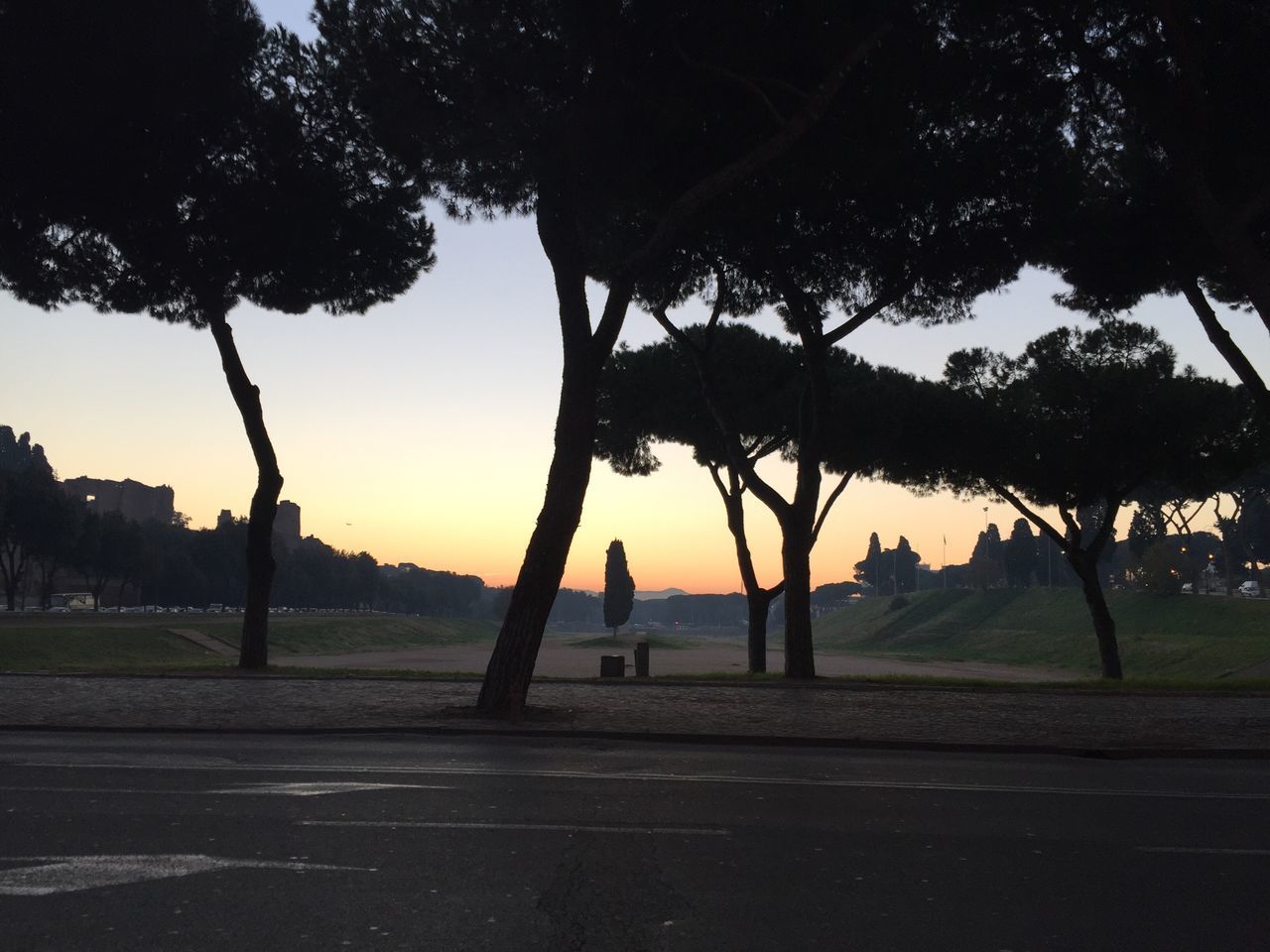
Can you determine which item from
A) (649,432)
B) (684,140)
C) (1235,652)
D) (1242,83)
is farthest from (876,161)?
(1235,652)

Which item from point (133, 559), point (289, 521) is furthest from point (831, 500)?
point (289, 521)

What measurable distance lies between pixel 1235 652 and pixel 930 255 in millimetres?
41019

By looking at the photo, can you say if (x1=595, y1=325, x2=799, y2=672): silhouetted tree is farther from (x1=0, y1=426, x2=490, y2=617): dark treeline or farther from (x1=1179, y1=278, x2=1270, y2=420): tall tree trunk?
(x1=0, y1=426, x2=490, y2=617): dark treeline

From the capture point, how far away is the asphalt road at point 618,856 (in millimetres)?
4496

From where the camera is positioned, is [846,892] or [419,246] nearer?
[846,892]

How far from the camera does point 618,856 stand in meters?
5.74

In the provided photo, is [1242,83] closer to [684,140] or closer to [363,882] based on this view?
[684,140]

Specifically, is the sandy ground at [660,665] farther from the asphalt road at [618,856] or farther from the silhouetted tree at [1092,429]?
the asphalt road at [618,856]

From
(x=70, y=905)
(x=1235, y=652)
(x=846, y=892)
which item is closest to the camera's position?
(x=70, y=905)

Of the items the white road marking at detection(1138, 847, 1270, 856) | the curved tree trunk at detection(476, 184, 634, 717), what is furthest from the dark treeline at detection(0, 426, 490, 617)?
the white road marking at detection(1138, 847, 1270, 856)

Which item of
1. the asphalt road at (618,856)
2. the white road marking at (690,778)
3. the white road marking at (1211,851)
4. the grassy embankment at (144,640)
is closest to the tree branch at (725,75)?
the asphalt road at (618,856)

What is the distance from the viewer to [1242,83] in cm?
1484

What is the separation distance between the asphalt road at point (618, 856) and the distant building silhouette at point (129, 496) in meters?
154

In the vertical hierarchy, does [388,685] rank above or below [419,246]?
below
